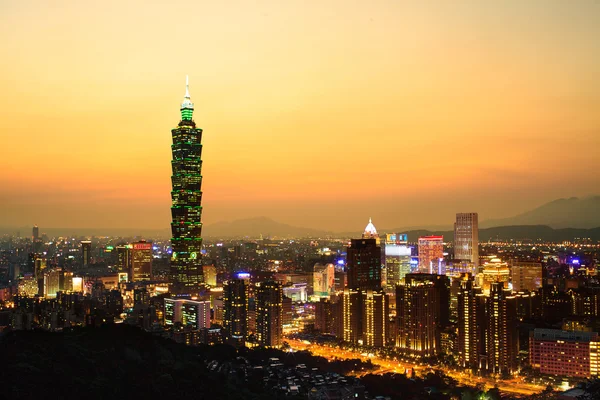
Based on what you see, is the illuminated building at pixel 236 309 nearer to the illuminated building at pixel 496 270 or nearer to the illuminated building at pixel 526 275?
the illuminated building at pixel 496 270

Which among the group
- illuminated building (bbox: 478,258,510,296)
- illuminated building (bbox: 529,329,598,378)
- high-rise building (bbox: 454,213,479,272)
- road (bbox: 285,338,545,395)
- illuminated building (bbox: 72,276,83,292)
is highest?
high-rise building (bbox: 454,213,479,272)

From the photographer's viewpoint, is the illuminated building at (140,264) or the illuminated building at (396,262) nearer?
the illuminated building at (396,262)

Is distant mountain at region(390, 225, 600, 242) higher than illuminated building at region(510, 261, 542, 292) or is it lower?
higher

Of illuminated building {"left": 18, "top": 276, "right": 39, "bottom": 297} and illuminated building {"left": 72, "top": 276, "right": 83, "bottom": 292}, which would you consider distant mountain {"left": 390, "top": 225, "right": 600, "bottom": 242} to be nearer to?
illuminated building {"left": 72, "top": 276, "right": 83, "bottom": 292}

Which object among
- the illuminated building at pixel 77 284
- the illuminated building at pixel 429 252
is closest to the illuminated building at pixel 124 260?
the illuminated building at pixel 77 284

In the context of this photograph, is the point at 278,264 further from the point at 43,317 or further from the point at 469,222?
the point at 43,317

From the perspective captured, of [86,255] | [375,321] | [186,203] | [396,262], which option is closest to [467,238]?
[396,262]

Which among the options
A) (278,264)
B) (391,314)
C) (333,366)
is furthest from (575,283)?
(278,264)

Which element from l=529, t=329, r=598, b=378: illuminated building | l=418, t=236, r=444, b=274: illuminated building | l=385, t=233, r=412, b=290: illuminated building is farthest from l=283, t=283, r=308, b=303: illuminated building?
l=529, t=329, r=598, b=378: illuminated building
